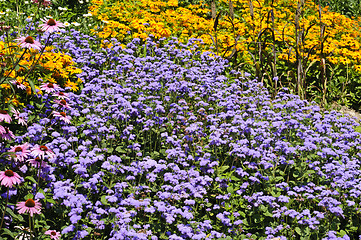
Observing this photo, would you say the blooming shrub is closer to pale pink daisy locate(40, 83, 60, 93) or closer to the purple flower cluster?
the purple flower cluster

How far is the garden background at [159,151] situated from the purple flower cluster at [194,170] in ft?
0.07

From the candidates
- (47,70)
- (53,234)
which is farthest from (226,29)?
(53,234)

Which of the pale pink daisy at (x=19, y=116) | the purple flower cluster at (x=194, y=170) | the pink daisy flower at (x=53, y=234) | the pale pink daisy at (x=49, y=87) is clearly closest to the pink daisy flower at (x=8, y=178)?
the purple flower cluster at (x=194, y=170)

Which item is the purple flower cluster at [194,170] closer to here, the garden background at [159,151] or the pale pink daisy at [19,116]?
the garden background at [159,151]

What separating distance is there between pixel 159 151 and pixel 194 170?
0.61 meters

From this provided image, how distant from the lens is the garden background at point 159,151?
3385 millimetres

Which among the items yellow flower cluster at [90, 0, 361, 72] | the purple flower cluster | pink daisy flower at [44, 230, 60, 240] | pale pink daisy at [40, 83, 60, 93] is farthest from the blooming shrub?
pink daisy flower at [44, 230, 60, 240]

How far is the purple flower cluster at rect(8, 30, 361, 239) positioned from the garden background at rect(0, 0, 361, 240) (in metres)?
0.02

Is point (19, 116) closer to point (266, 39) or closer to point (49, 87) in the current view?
point (49, 87)

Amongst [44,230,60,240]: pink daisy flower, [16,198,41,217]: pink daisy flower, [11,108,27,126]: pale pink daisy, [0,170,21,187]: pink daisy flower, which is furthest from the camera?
[11,108,27,126]: pale pink daisy

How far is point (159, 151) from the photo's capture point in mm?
4379

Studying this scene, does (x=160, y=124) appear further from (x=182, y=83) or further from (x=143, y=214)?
(x=143, y=214)

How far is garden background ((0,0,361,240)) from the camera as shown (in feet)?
11.1

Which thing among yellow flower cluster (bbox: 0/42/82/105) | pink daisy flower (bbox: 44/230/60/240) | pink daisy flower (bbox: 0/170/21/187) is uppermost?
yellow flower cluster (bbox: 0/42/82/105)
